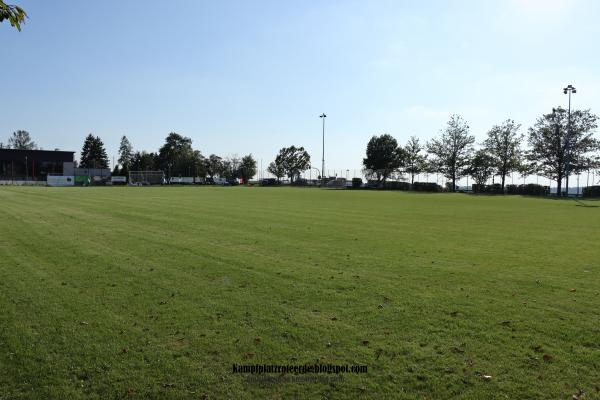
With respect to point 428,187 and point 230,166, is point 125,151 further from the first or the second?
point 428,187

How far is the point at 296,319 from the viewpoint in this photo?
635 centimetres

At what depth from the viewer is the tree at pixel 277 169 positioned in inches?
5369

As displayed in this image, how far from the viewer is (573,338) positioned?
5680 mm

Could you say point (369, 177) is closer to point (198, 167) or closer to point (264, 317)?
point (198, 167)

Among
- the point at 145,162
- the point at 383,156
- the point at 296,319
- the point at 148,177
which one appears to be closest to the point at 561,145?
the point at 383,156

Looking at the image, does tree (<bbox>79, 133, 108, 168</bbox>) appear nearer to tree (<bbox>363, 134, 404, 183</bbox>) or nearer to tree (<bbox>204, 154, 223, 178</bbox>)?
tree (<bbox>204, 154, 223, 178</bbox>)

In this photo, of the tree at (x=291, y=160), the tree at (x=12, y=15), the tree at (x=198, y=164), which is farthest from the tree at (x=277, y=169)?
the tree at (x=12, y=15)

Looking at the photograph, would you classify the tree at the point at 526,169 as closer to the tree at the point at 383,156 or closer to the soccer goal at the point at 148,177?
the tree at the point at 383,156

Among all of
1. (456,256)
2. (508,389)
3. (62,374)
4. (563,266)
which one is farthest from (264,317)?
(563,266)

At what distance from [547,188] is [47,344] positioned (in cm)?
7445

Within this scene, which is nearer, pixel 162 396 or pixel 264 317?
pixel 162 396

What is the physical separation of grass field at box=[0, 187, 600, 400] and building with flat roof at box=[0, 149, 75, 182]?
422 feet

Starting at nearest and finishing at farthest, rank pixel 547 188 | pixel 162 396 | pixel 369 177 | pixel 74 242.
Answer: pixel 162 396 < pixel 74 242 < pixel 547 188 < pixel 369 177

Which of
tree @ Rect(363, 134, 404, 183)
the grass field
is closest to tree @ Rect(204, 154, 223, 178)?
tree @ Rect(363, 134, 404, 183)
